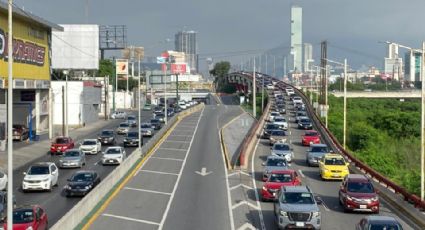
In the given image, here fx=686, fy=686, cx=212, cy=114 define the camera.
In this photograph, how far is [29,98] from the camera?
236 feet

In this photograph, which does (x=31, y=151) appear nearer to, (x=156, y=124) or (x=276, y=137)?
(x=276, y=137)

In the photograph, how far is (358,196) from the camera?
1126 inches

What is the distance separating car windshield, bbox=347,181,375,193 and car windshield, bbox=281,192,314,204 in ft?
12.0

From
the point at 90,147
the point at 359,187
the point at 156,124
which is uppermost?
the point at 156,124

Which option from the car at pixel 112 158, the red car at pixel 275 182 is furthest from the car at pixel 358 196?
the car at pixel 112 158

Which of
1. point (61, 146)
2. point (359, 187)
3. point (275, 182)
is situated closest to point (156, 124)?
point (61, 146)

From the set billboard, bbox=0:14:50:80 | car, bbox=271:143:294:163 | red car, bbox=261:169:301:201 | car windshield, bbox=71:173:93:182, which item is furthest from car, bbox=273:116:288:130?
car windshield, bbox=71:173:93:182

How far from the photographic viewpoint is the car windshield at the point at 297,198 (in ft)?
85.0

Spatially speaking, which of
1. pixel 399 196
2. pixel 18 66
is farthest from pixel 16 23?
pixel 399 196

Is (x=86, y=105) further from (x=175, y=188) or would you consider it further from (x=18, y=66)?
(x=175, y=188)

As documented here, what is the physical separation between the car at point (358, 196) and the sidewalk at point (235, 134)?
1707cm

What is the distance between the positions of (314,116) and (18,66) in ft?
134

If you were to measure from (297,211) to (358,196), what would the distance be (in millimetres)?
4998

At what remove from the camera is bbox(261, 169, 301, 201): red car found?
31.7m
